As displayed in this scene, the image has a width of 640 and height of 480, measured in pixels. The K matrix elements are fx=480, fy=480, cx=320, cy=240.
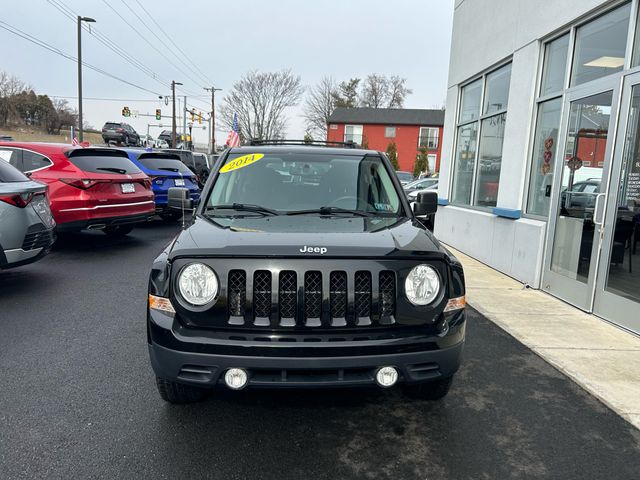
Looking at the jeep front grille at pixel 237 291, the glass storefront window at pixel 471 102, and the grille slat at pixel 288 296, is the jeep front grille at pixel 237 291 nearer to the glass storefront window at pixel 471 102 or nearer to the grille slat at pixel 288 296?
the grille slat at pixel 288 296

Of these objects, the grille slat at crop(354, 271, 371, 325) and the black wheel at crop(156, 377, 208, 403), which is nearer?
the grille slat at crop(354, 271, 371, 325)

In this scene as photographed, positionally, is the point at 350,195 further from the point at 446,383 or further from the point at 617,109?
the point at 617,109

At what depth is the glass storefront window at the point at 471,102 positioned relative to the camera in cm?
976

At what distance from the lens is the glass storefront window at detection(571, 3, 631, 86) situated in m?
5.46

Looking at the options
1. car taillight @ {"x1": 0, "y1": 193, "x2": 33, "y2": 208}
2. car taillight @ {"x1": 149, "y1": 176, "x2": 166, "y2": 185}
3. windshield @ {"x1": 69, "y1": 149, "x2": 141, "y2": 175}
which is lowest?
car taillight @ {"x1": 0, "y1": 193, "x2": 33, "y2": 208}

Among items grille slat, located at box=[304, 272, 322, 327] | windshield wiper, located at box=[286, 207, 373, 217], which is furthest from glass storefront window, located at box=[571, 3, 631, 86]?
grille slat, located at box=[304, 272, 322, 327]

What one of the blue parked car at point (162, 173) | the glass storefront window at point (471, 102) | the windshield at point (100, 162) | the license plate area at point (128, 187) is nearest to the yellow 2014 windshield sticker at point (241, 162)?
the windshield at point (100, 162)

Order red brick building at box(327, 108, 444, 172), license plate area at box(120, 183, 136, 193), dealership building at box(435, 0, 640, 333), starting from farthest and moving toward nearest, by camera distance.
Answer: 1. red brick building at box(327, 108, 444, 172)
2. license plate area at box(120, 183, 136, 193)
3. dealership building at box(435, 0, 640, 333)

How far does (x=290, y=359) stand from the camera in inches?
99.3

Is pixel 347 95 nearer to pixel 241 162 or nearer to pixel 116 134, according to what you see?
pixel 116 134

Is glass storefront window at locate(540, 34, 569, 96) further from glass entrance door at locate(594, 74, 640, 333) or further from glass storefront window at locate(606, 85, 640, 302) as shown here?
glass storefront window at locate(606, 85, 640, 302)

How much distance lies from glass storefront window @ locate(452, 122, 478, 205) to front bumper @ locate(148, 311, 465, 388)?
7838mm

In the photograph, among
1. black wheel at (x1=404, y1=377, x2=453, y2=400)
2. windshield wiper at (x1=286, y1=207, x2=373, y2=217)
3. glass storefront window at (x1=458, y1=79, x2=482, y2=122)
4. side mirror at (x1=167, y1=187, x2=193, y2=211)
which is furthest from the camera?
glass storefront window at (x1=458, y1=79, x2=482, y2=122)

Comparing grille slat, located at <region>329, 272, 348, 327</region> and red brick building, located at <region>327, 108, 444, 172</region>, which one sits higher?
red brick building, located at <region>327, 108, 444, 172</region>
